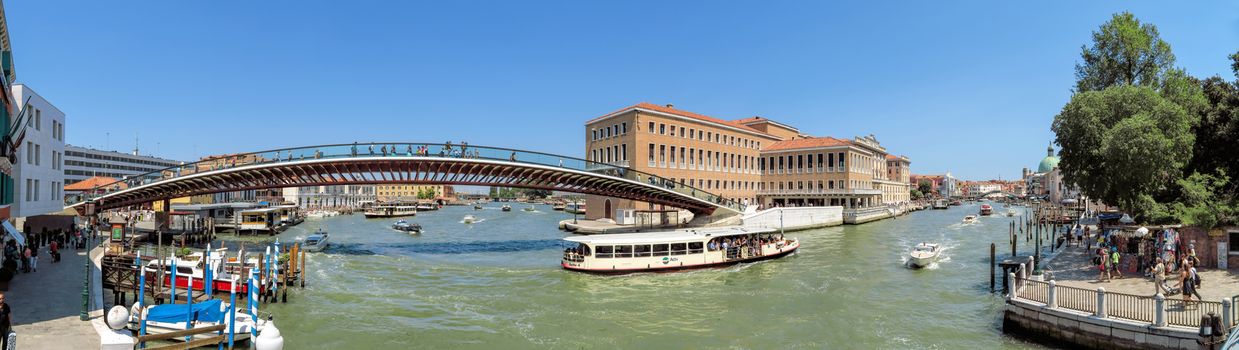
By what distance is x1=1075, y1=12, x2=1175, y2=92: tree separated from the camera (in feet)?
91.0

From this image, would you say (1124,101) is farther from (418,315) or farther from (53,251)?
(53,251)

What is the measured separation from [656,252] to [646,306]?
24.2 feet

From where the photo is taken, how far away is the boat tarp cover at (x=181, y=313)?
1434 cm

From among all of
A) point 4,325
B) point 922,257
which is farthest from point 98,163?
point 922,257

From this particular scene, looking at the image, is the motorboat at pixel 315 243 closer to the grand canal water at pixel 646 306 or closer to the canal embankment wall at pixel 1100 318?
the grand canal water at pixel 646 306

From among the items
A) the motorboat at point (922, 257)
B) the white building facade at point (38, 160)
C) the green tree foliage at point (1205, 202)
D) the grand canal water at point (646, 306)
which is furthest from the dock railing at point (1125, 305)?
the white building facade at point (38, 160)

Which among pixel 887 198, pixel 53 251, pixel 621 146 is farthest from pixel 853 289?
pixel 887 198

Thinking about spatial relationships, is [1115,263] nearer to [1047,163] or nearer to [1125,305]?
[1125,305]

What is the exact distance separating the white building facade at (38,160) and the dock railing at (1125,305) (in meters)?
33.5

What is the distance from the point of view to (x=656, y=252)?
27422 millimetres

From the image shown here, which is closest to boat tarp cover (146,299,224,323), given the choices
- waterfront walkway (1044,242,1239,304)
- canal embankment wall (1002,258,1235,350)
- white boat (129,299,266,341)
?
white boat (129,299,266,341)

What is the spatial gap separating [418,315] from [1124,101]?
80.3 feet

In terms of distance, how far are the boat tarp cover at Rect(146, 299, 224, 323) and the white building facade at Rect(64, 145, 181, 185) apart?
385 feet

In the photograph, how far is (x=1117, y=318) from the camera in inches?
505
